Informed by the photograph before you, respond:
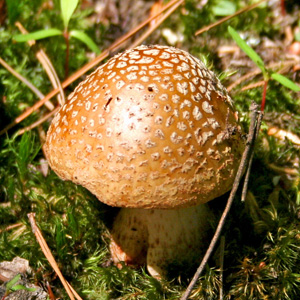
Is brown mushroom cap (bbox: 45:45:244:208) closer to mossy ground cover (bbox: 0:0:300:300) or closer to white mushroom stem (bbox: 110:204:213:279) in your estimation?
white mushroom stem (bbox: 110:204:213:279)

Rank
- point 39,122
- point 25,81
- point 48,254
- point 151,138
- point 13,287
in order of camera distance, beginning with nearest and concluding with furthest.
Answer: point 151,138, point 13,287, point 48,254, point 39,122, point 25,81

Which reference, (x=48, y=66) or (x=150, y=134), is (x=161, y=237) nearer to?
(x=150, y=134)

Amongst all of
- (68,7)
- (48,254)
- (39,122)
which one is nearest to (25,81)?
(39,122)

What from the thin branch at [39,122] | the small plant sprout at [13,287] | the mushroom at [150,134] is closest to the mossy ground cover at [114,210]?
the thin branch at [39,122]

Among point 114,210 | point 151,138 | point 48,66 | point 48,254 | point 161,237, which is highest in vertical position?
point 48,66

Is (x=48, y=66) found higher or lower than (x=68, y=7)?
lower

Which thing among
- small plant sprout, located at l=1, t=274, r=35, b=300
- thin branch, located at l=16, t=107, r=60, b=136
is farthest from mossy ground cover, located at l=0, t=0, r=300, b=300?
small plant sprout, located at l=1, t=274, r=35, b=300
